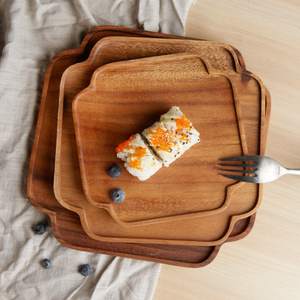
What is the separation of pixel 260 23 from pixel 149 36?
138cm

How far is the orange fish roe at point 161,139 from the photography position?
235 cm

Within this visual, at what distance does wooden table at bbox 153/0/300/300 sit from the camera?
2.89 m

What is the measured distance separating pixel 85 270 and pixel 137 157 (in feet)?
4.78

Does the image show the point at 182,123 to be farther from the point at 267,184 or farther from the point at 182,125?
the point at 267,184

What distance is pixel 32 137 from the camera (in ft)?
9.05

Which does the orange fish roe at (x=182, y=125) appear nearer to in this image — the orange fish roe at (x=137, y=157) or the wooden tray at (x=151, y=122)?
the wooden tray at (x=151, y=122)

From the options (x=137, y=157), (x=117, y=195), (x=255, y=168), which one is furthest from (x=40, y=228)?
(x=255, y=168)

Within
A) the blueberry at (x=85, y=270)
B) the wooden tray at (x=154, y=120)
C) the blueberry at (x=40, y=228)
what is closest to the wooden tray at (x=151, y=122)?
the wooden tray at (x=154, y=120)

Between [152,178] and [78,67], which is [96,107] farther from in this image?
[152,178]

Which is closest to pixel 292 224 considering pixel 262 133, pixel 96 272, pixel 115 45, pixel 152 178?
pixel 262 133

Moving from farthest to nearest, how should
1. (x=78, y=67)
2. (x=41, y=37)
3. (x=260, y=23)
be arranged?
(x=260, y=23) < (x=41, y=37) < (x=78, y=67)

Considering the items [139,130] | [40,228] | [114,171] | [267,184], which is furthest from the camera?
[267,184]

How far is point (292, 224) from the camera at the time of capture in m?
2.95

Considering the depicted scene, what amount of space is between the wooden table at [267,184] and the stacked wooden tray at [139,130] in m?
0.43
